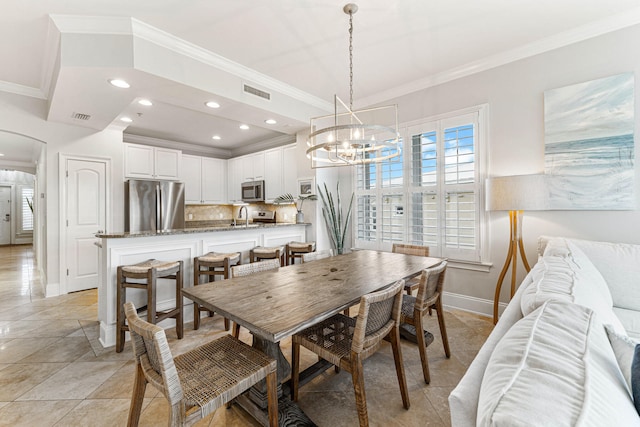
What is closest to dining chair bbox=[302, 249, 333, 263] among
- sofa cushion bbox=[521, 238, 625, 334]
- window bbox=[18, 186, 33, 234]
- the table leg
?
the table leg

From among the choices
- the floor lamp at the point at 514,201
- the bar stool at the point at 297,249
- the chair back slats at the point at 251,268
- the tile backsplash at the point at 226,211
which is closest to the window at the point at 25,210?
the tile backsplash at the point at 226,211

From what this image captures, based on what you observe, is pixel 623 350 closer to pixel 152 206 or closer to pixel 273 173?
pixel 273 173

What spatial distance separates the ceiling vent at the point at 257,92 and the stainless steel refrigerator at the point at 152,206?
8.86ft

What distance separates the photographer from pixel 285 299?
1.61 m

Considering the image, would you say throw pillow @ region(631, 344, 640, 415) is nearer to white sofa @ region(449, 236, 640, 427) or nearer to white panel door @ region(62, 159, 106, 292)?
white sofa @ region(449, 236, 640, 427)

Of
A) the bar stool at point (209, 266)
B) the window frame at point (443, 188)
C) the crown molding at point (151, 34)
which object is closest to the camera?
the crown molding at point (151, 34)

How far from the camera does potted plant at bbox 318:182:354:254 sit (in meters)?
4.22

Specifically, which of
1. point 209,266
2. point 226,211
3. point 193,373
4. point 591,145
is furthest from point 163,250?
point 591,145

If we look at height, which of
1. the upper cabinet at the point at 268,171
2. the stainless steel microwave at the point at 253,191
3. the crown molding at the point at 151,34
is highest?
the crown molding at the point at 151,34

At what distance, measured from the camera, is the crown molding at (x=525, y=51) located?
7.95ft

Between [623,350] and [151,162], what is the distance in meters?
6.01

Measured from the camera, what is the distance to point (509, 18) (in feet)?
7.93

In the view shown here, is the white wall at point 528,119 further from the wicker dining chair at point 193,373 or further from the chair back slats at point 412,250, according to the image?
the wicker dining chair at point 193,373

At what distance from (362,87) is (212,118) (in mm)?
2390
